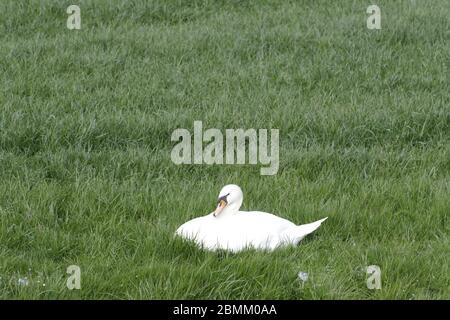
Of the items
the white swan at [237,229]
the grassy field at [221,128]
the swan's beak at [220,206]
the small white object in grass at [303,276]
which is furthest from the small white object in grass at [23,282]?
the small white object in grass at [303,276]

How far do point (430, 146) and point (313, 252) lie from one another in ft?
7.61

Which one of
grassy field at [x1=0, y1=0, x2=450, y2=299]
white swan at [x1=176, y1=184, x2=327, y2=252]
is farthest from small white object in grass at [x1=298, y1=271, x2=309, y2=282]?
white swan at [x1=176, y1=184, x2=327, y2=252]

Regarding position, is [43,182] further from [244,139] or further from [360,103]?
[360,103]

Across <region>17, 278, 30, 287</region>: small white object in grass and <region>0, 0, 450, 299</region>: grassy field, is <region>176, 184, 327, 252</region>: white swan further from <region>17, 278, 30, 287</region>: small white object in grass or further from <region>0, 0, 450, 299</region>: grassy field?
<region>17, 278, 30, 287</region>: small white object in grass

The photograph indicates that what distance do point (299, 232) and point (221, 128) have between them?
2208 mm

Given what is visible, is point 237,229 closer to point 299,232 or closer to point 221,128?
point 299,232

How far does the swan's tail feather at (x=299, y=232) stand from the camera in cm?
492

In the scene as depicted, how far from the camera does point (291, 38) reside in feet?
30.7

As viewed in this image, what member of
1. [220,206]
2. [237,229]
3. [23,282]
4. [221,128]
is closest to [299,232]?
[237,229]

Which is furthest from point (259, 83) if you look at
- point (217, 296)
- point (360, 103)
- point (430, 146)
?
point (217, 296)

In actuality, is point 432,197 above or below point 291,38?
below

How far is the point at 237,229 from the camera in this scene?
4.86 metres

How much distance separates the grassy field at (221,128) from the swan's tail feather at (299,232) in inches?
3.1

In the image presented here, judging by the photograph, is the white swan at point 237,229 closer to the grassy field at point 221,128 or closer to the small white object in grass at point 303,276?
the grassy field at point 221,128
